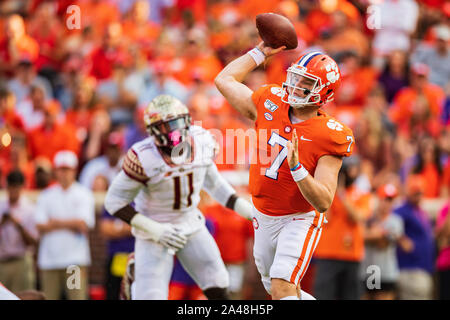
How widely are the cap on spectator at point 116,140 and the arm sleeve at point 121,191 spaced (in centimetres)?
349

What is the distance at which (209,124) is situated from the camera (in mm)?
10586

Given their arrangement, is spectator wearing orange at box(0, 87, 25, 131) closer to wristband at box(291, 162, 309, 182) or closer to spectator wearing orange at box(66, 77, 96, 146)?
spectator wearing orange at box(66, 77, 96, 146)

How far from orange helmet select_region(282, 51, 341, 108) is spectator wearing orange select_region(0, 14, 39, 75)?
7940 millimetres

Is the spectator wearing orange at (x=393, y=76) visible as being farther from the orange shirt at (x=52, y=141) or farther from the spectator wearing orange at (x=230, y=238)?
the orange shirt at (x=52, y=141)

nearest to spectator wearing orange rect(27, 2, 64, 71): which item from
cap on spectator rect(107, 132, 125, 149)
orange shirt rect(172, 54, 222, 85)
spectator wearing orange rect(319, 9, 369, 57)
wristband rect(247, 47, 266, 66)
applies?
orange shirt rect(172, 54, 222, 85)

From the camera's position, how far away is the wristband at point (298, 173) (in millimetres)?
5578

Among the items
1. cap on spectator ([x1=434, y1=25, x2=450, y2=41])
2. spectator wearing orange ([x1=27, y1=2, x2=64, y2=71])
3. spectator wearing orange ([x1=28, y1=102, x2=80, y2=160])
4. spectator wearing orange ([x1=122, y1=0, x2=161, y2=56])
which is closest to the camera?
spectator wearing orange ([x1=28, y1=102, x2=80, y2=160])

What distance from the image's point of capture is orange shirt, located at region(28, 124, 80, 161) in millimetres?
11219

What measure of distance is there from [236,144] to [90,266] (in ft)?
7.77

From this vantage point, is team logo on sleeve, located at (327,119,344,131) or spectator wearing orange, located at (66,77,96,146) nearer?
team logo on sleeve, located at (327,119,344,131)

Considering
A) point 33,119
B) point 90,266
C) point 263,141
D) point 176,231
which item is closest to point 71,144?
point 33,119

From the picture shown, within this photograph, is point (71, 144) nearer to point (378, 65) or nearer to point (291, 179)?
point (378, 65)

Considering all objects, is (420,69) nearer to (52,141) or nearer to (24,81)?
(52,141)

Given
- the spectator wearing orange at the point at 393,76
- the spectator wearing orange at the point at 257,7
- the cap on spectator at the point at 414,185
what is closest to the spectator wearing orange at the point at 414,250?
the cap on spectator at the point at 414,185
